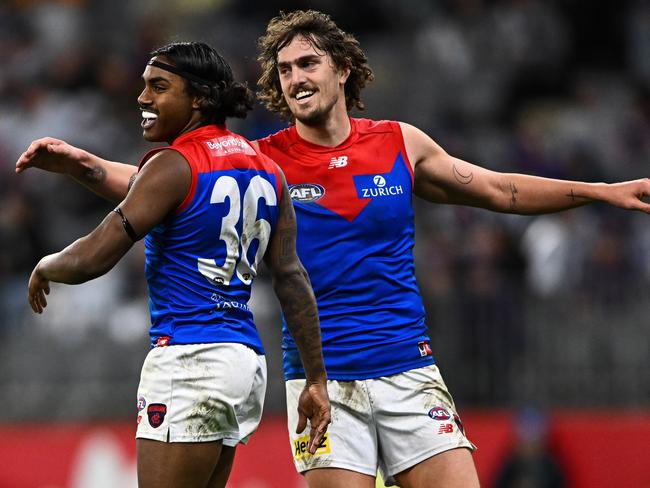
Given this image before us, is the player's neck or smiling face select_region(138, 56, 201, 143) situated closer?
smiling face select_region(138, 56, 201, 143)

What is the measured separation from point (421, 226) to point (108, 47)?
5.64 metres

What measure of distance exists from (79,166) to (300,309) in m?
1.32

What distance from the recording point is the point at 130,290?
11344 millimetres

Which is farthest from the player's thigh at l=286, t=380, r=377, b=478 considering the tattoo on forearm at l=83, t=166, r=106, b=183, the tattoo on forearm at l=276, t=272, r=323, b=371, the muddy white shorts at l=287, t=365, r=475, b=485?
the tattoo on forearm at l=83, t=166, r=106, b=183

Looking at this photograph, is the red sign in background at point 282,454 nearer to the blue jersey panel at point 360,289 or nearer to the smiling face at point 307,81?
the blue jersey panel at point 360,289

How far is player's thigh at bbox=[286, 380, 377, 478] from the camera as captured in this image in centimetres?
546

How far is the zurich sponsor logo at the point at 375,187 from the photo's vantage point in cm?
569

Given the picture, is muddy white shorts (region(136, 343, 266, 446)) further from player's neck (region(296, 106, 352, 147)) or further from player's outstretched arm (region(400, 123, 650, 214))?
player's outstretched arm (region(400, 123, 650, 214))

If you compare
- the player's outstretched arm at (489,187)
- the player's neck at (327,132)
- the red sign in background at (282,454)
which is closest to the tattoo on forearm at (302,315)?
the player's neck at (327,132)

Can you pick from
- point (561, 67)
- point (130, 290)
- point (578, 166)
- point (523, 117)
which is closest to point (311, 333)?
point (130, 290)

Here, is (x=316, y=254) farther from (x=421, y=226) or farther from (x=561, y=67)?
(x=561, y=67)

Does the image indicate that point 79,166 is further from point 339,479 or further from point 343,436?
point 339,479

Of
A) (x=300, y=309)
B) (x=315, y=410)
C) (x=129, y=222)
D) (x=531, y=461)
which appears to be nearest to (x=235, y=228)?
(x=129, y=222)

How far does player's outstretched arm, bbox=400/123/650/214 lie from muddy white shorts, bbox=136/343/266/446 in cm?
163
